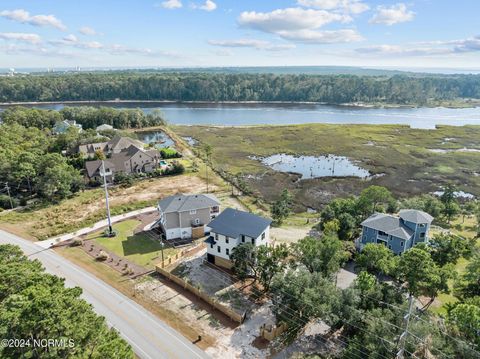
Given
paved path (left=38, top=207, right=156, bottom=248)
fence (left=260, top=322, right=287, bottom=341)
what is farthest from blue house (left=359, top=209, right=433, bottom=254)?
paved path (left=38, top=207, right=156, bottom=248)

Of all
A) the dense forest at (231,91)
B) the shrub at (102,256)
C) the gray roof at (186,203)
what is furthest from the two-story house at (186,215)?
the dense forest at (231,91)

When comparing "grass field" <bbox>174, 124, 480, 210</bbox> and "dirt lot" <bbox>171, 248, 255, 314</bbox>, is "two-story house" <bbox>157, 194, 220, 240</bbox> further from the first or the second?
Result: "grass field" <bbox>174, 124, 480, 210</bbox>

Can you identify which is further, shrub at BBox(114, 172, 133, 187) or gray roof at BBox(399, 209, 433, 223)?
shrub at BBox(114, 172, 133, 187)

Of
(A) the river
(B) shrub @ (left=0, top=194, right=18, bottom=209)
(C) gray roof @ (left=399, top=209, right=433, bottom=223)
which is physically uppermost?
(A) the river

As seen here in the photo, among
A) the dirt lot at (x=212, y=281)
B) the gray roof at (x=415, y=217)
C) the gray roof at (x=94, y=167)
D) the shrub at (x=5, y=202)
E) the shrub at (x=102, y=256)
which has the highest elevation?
the gray roof at (x=415, y=217)

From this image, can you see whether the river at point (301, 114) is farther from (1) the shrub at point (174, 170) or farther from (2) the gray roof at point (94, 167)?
(2) the gray roof at point (94, 167)

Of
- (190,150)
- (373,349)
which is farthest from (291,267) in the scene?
(190,150)

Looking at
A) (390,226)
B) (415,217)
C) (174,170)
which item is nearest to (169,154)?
(174,170)
